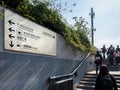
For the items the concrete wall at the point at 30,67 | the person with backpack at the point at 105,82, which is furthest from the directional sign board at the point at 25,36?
the person with backpack at the point at 105,82

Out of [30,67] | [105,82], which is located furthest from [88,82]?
[105,82]

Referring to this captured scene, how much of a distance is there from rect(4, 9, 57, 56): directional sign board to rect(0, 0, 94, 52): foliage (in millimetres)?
494

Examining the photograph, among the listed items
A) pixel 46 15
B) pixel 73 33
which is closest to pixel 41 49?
pixel 46 15

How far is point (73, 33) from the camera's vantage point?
14.2 m

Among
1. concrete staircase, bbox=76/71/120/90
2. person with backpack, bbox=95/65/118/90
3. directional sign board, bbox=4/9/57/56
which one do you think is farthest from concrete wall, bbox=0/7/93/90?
person with backpack, bbox=95/65/118/90

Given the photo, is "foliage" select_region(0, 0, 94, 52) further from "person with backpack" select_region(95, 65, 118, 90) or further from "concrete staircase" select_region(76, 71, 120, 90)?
"person with backpack" select_region(95, 65, 118, 90)

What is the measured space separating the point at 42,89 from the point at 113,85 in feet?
9.14

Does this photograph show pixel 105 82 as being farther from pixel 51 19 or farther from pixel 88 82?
pixel 88 82

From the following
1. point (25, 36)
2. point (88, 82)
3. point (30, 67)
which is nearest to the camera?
point (25, 36)

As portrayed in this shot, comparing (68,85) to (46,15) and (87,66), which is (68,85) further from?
(87,66)

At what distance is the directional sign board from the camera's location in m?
8.06

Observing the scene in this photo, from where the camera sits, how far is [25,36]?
8.85 metres

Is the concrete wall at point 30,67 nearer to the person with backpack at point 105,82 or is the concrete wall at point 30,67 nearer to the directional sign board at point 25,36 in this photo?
the directional sign board at point 25,36

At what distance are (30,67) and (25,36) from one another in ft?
3.26
